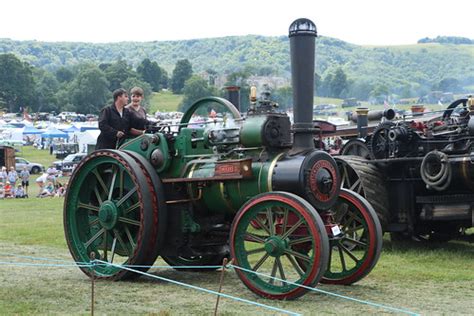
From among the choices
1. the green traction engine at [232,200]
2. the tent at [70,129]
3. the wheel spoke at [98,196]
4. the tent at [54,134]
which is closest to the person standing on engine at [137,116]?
the green traction engine at [232,200]

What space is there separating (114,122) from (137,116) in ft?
0.85

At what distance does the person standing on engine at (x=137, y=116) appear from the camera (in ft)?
26.5

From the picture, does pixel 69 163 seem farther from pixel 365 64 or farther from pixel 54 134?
pixel 365 64

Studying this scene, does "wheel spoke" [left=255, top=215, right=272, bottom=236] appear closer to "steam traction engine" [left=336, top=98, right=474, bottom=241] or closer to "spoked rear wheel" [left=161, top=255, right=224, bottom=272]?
"spoked rear wheel" [left=161, top=255, right=224, bottom=272]

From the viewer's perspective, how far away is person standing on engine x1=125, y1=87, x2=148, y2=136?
26.5ft

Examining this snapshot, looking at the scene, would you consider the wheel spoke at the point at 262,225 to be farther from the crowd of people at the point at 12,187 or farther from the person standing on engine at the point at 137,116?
the crowd of people at the point at 12,187

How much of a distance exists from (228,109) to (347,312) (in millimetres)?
2527

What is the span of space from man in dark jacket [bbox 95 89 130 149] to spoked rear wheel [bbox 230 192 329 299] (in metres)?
2.11

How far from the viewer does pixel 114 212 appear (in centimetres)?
726

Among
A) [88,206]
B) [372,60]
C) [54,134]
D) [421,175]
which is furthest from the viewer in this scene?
[372,60]

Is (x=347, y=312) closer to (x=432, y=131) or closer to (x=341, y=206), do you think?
(x=341, y=206)

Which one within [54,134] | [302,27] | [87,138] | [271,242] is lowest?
[54,134]

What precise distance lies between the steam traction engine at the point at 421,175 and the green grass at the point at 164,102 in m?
86.5

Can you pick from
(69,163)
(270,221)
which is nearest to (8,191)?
(69,163)
